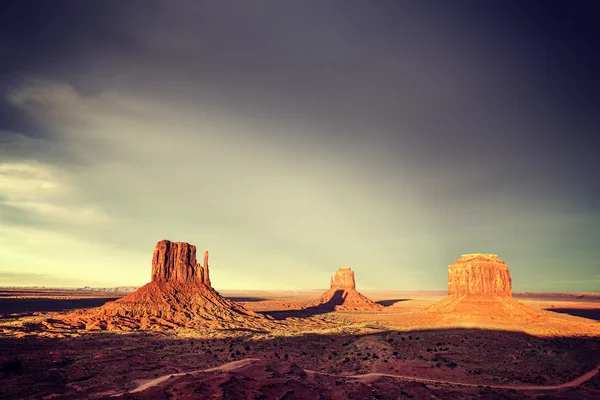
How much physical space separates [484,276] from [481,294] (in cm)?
558

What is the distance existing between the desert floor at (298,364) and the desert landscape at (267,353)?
7.3 inches

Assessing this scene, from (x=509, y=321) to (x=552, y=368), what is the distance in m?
44.7

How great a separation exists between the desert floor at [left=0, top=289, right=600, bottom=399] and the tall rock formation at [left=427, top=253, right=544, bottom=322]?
1628 cm

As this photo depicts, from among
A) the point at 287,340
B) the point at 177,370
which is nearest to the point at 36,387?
the point at 177,370

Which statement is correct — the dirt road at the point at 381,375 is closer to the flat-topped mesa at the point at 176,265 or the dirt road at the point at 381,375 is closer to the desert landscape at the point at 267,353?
the desert landscape at the point at 267,353

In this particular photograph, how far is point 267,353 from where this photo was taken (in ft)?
169

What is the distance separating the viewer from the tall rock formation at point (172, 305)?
7762 cm

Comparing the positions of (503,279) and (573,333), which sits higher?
(503,279)

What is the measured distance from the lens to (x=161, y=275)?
92500mm

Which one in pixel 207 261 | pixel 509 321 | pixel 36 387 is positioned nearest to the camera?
pixel 36 387

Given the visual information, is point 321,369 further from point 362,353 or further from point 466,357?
point 466,357

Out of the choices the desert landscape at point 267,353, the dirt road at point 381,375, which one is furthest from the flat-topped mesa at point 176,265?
the dirt road at point 381,375

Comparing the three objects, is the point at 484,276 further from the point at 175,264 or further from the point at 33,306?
the point at 33,306

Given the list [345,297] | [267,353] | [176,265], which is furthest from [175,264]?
[345,297]
